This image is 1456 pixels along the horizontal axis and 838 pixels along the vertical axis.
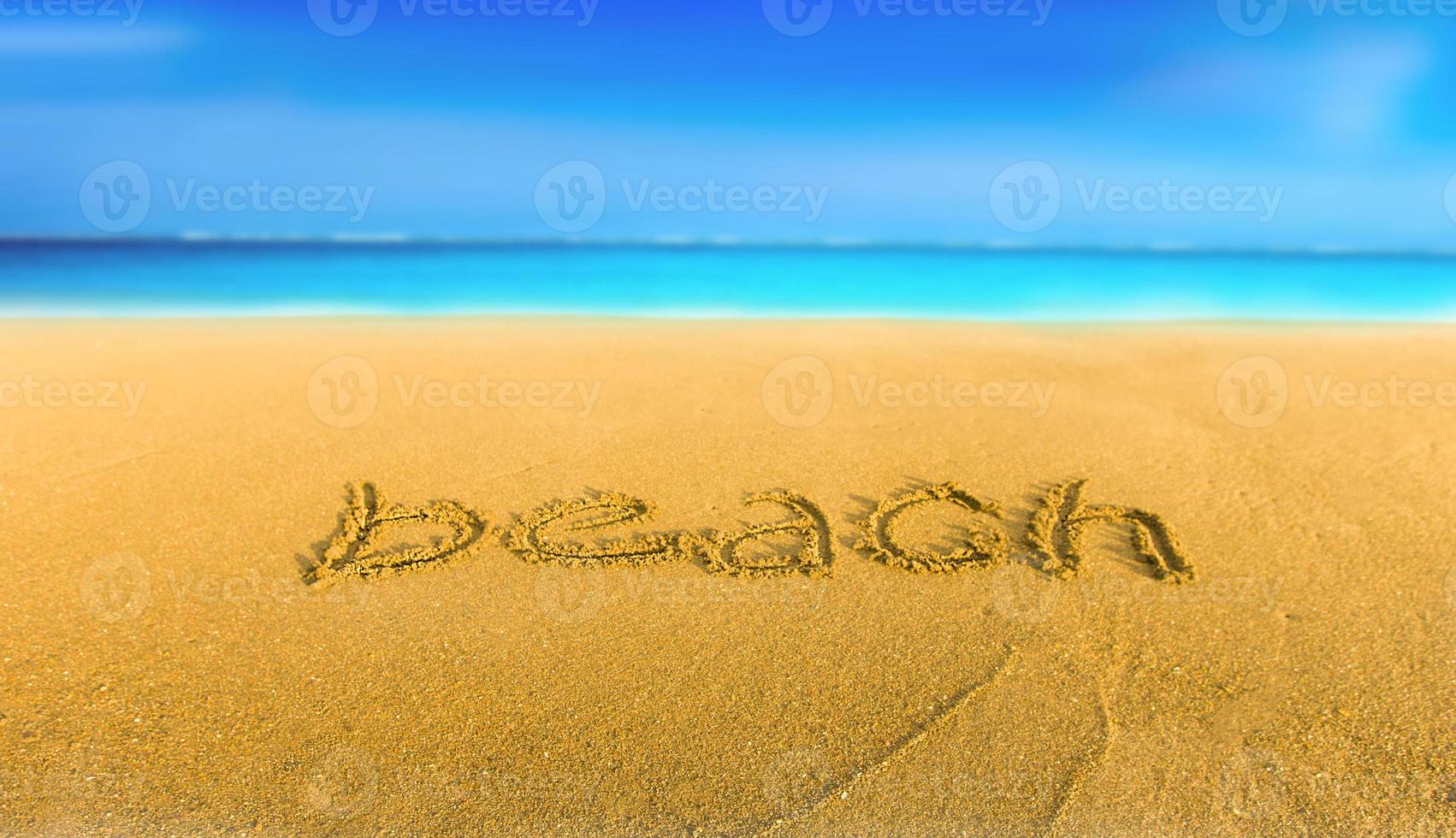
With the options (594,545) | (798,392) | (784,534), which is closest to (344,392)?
(594,545)

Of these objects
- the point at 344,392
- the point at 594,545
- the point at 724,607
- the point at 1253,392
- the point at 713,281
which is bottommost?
the point at 724,607

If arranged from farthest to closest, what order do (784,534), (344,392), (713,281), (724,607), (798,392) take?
(713,281) < (798,392) < (344,392) < (784,534) < (724,607)

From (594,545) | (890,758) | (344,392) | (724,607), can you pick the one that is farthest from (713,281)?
(890,758)

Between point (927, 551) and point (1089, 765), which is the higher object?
point (927, 551)

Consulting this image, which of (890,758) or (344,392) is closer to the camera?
(890,758)

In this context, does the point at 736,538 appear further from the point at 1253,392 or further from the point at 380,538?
the point at 1253,392

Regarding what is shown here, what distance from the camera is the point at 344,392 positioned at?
575 cm

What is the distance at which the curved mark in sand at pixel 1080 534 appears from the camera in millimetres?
3668

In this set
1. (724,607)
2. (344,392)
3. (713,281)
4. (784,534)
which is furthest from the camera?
(713,281)

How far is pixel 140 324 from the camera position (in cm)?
920

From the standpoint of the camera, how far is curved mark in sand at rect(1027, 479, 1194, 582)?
367 cm

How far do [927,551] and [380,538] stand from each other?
2.52 metres

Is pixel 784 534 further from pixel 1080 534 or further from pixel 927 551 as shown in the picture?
pixel 1080 534

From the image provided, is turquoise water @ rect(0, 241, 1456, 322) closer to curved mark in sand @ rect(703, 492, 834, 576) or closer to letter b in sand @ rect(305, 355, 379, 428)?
letter b in sand @ rect(305, 355, 379, 428)
